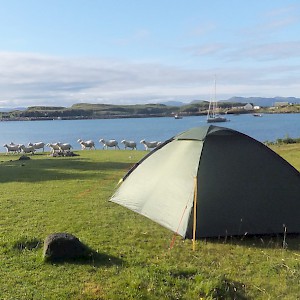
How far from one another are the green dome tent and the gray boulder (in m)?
2.45

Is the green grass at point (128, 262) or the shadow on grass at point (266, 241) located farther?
the shadow on grass at point (266, 241)

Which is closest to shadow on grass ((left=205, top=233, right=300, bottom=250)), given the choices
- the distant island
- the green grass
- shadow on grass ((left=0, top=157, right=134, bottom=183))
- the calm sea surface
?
the green grass

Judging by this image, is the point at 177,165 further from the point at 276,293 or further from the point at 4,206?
the point at 4,206

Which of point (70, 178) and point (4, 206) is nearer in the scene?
point (4, 206)

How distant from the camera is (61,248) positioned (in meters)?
7.36

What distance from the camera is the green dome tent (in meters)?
8.93

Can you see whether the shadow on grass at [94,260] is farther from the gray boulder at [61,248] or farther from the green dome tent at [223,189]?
the green dome tent at [223,189]

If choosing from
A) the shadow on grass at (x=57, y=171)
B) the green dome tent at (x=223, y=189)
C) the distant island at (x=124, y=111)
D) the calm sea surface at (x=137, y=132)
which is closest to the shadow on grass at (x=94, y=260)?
the green dome tent at (x=223, y=189)

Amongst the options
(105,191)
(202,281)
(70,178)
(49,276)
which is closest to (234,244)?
(202,281)

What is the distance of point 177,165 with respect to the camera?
32.4ft

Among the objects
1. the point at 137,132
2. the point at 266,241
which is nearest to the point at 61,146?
the point at 266,241

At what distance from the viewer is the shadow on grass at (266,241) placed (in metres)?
8.52

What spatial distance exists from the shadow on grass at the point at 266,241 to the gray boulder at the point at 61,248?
2.88m

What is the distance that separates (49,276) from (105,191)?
25.4 feet
